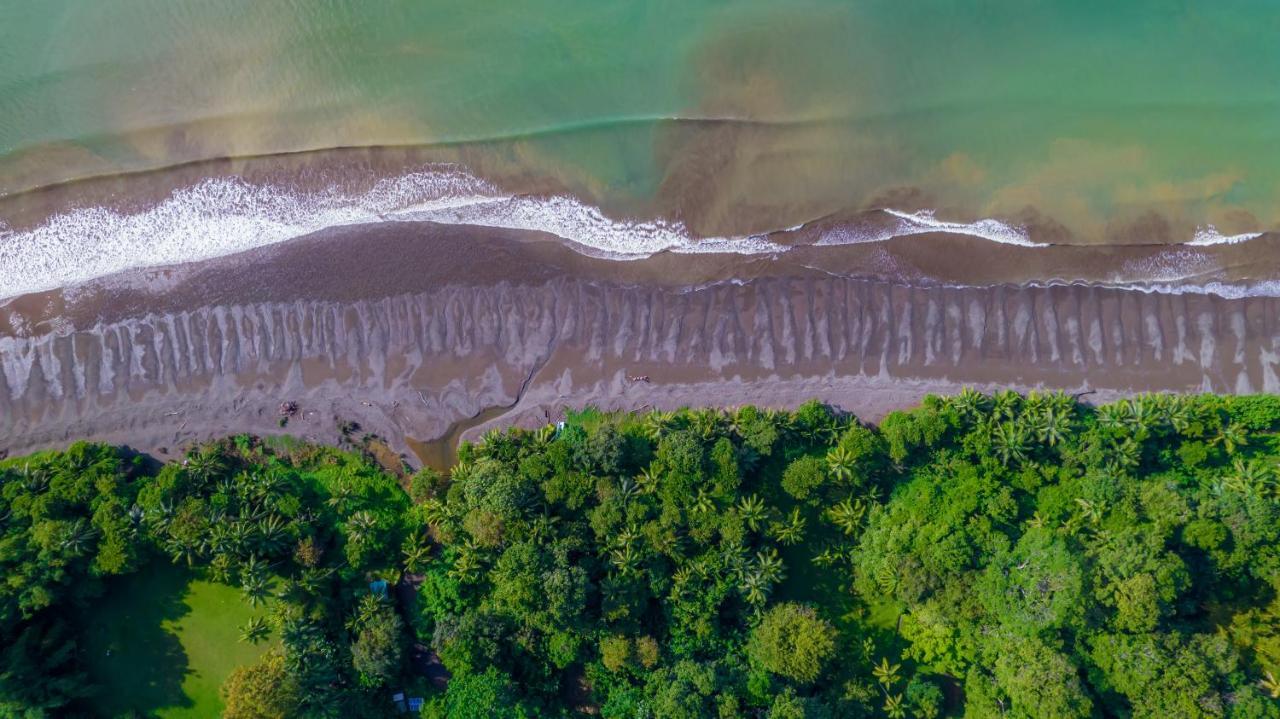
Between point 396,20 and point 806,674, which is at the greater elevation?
point 396,20

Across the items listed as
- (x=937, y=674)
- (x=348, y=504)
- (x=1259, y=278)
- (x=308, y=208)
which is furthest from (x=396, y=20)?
(x=1259, y=278)

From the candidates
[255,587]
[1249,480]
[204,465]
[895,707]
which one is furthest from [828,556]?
[204,465]

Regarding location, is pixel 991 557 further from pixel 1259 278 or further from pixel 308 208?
pixel 308 208

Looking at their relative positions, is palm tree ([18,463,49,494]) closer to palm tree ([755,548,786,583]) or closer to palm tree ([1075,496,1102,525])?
palm tree ([755,548,786,583])

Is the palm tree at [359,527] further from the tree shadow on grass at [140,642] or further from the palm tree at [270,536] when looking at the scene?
the tree shadow on grass at [140,642]

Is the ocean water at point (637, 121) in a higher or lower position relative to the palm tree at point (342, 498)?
→ higher

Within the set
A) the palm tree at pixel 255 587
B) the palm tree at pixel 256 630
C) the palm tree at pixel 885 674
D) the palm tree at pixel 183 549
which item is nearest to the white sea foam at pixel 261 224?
the palm tree at pixel 183 549

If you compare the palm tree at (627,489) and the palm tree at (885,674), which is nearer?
the palm tree at (885,674)
